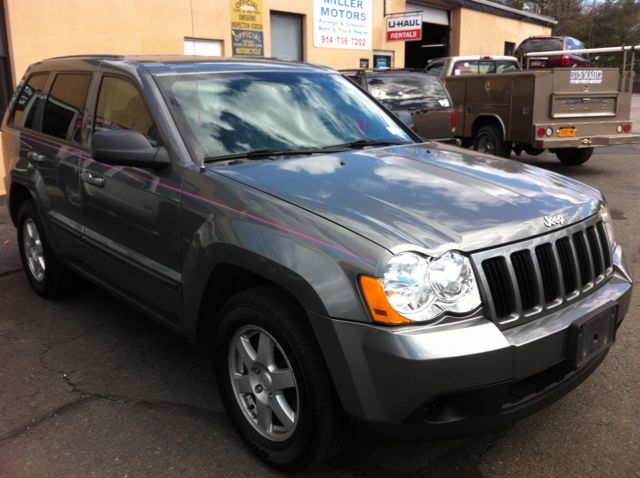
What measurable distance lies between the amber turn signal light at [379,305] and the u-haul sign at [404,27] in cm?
1592

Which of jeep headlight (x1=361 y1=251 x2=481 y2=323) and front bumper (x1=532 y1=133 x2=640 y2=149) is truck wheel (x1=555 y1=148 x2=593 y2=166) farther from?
jeep headlight (x1=361 y1=251 x2=481 y2=323)

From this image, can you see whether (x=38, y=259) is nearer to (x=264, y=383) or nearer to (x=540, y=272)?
(x=264, y=383)

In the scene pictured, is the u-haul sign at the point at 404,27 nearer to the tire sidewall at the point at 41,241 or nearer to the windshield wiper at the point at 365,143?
the tire sidewall at the point at 41,241

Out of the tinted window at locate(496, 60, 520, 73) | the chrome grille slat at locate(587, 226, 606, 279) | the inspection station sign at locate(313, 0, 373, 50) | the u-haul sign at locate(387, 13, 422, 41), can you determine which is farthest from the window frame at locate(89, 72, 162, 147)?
the u-haul sign at locate(387, 13, 422, 41)

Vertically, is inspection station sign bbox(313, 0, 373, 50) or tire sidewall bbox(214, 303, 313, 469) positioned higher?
inspection station sign bbox(313, 0, 373, 50)

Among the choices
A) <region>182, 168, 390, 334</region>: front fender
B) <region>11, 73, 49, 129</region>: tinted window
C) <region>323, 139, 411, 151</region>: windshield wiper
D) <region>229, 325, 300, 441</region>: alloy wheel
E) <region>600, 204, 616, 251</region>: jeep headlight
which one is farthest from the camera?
<region>11, 73, 49, 129</region>: tinted window

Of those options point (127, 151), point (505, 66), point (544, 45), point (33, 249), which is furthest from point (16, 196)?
point (544, 45)

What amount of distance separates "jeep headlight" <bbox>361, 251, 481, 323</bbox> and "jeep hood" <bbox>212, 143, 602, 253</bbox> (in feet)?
0.22

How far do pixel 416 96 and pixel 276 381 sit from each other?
780 centimetres

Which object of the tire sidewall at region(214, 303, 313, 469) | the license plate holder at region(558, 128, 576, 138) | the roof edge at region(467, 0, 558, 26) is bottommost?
the tire sidewall at region(214, 303, 313, 469)

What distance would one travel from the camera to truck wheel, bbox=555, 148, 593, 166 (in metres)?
10.9

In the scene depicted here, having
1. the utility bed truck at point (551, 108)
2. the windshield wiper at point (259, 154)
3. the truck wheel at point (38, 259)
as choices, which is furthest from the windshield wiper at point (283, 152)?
the utility bed truck at point (551, 108)

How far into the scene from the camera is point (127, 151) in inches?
117

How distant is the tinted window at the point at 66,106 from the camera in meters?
3.99
